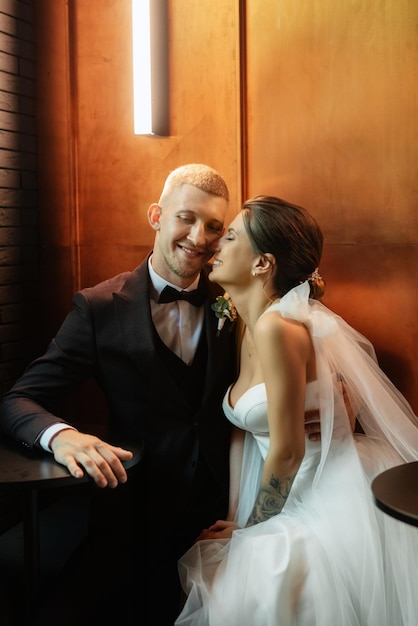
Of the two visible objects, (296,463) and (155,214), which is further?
(155,214)

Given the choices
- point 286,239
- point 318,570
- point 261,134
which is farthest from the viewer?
point 261,134

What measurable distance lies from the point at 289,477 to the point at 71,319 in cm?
100

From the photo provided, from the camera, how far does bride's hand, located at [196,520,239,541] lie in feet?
8.64

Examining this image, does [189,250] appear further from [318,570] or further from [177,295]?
[318,570]

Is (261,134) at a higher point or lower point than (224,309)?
higher

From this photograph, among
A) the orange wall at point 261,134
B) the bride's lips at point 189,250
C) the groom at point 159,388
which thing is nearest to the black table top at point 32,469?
the groom at point 159,388

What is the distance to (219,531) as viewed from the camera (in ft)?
8.84

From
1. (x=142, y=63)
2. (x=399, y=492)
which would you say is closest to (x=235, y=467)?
(x=399, y=492)

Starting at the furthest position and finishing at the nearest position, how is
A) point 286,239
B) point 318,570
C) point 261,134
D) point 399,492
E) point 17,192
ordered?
1. point 17,192
2. point 261,134
3. point 286,239
4. point 318,570
5. point 399,492

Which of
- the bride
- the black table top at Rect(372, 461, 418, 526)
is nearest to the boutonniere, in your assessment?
the bride

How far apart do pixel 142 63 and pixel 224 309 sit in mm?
1218

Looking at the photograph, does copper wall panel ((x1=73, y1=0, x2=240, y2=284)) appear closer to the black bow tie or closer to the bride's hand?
the black bow tie

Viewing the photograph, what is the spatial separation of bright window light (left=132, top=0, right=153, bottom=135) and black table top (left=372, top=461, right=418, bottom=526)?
1.89 meters

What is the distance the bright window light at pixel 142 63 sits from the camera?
324 cm
